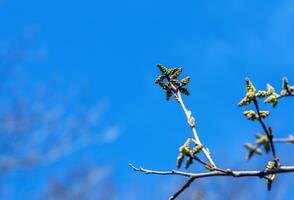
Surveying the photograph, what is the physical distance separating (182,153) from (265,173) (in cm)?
19

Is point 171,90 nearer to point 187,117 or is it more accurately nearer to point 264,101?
point 187,117

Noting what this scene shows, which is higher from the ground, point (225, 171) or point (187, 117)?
point (187, 117)

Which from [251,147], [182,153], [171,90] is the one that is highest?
[171,90]

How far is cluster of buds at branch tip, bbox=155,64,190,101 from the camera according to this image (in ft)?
4.60

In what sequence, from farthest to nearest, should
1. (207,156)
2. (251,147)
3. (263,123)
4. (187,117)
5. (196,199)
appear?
(196,199), (187,117), (207,156), (263,123), (251,147)

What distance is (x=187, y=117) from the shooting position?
1329 millimetres

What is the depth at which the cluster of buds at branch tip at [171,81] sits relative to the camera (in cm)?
140

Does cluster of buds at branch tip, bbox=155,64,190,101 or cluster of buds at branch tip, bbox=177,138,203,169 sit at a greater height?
cluster of buds at branch tip, bbox=155,64,190,101

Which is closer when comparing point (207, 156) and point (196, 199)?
point (207, 156)

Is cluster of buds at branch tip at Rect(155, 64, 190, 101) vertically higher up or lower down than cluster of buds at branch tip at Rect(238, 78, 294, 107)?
higher up

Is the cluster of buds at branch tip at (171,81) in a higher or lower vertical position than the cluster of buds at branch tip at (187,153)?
higher

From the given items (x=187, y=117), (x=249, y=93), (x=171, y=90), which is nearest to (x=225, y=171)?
(x=249, y=93)

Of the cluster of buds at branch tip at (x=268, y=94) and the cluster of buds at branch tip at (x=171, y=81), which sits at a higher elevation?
the cluster of buds at branch tip at (x=171, y=81)

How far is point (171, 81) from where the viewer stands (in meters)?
1.41
